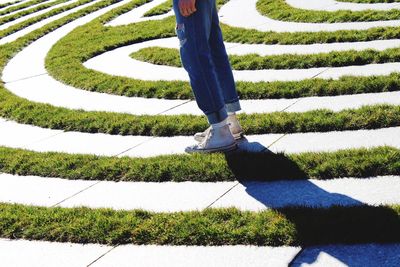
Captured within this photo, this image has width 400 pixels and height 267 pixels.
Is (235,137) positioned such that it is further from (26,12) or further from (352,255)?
(26,12)

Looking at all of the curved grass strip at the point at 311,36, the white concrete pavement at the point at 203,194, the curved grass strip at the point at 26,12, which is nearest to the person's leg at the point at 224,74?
the white concrete pavement at the point at 203,194

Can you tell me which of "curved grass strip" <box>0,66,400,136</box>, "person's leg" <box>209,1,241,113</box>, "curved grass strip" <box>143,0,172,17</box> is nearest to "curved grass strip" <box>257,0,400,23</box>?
"curved grass strip" <box>143,0,172,17</box>

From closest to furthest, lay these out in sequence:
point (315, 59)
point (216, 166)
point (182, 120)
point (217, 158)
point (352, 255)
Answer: point (352, 255) → point (216, 166) → point (217, 158) → point (182, 120) → point (315, 59)

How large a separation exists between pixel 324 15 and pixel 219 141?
5.46m

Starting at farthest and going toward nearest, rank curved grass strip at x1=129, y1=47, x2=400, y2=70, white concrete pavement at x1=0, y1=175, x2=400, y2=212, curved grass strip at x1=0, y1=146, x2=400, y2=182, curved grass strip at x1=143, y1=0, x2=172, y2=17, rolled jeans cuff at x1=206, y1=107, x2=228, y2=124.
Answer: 1. curved grass strip at x1=143, y1=0, x2=172, y2=17
2. curved grass strip at x1=129, y1=47, x2=400, y2=70
3. rolled jeans cuff at x1=206, y1=107, x2=228, y2=124
4. curved grass strip at x1=0, y1=146, x2=400, y2=182
5. white concrete pavement at x1=0, y1=175, x2=400, y2=212

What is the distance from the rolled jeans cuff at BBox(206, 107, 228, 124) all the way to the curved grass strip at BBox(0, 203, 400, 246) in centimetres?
115

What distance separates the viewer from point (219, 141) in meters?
5.48

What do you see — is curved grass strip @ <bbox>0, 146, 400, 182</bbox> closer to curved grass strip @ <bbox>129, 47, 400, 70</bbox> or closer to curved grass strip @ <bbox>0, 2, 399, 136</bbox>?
curved grass strip @ <bbox>0, 2, 399, 136</bbox>

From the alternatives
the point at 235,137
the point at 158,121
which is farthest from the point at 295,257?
the point at 158,121

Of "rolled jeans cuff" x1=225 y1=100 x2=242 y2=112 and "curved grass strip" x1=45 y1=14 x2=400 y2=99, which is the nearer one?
"rolled jeans cuff" x1=225 y1=100 x2=242 y2=112

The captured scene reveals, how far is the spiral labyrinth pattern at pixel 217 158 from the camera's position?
402 cm

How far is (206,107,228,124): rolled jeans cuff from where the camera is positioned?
5.37 metres

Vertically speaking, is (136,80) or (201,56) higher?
(201,56)

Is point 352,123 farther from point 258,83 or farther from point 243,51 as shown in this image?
point 243,51
